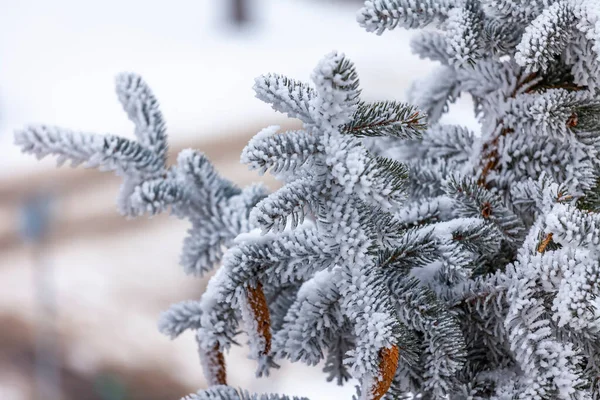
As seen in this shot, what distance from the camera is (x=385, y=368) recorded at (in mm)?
357

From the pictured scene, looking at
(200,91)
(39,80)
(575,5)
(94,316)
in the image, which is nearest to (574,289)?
(575,5)

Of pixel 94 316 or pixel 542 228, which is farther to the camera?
pixel 94 316

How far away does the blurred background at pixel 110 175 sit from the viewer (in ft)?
6.31

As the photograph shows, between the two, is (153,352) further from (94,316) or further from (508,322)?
(508,322)

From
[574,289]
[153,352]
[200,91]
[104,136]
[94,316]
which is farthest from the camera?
[200,91]

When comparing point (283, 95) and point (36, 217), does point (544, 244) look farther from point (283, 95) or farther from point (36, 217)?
point (36, 217)

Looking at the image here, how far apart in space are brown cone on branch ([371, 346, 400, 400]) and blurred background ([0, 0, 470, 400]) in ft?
1.33

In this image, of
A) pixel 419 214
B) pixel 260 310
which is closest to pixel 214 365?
pixel 260 310

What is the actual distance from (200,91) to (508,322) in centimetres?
361

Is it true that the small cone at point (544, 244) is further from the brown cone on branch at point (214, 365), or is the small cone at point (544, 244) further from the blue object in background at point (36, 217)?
the blue object in background at point (36, 217)

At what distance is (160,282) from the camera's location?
2381 mm

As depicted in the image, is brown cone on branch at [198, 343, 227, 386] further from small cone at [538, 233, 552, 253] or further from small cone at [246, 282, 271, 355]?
small cone at [538, 233, 552, 253]

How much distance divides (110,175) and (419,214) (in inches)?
111

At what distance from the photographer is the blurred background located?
6.31 ft
